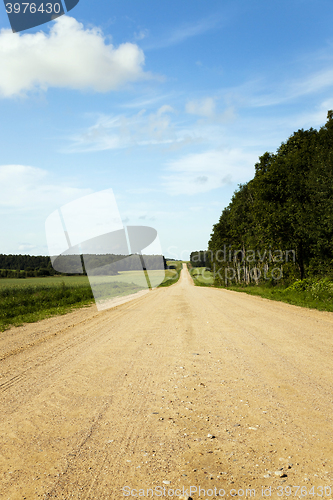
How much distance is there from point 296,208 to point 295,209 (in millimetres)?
335

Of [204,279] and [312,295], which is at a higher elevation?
[312,295]

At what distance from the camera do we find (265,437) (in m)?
3.45

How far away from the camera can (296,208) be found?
24.4 m

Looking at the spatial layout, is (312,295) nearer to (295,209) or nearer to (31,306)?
(295,209)

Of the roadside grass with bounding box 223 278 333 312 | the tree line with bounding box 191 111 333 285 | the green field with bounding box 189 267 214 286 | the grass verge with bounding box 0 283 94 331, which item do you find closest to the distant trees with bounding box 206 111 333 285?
the tree line with bounding box 191 111 333 285

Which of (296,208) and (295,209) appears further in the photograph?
(295,209)

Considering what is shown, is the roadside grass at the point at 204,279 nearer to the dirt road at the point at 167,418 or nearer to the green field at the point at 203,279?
the green field at the point at 203,279

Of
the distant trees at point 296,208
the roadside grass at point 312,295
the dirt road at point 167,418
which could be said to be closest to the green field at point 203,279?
the distant trees at point 296,208

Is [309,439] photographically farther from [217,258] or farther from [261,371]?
[217,258]

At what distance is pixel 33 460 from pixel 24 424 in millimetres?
892

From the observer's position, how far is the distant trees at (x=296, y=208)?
1953cm

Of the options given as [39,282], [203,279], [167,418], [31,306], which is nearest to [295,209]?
[31,306]

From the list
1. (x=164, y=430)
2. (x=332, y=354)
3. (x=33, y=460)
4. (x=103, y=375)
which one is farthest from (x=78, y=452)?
(x=332, y=354)

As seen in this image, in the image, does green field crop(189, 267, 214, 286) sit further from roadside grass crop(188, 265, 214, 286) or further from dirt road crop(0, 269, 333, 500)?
dirt road crop(0, 269, 333, 500)
